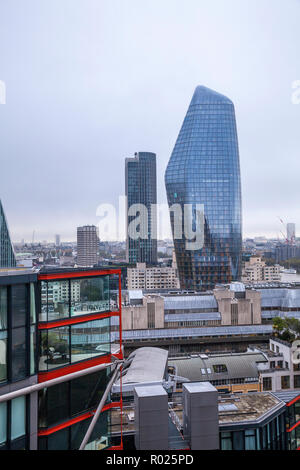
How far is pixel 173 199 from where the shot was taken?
2717cm

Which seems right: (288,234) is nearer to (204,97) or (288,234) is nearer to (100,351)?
(204,97)

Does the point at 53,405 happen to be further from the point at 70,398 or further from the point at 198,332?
the point at 198,332

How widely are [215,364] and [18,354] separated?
8046mm

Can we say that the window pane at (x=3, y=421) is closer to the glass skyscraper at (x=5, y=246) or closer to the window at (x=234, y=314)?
the window at (x=234, y=314)

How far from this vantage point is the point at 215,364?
32.8 ft

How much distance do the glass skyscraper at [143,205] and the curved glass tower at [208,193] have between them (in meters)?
15.2

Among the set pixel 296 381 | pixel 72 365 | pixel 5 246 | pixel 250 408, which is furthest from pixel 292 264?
pixel 72 365

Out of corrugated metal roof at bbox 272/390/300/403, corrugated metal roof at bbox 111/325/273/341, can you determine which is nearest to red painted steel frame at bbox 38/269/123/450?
corrugated metal roof at bbox 272/390/300/403

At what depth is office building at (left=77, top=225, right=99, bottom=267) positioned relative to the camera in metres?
27.9

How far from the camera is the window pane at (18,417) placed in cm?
273

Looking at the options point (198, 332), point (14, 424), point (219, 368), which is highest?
point (14, 424)

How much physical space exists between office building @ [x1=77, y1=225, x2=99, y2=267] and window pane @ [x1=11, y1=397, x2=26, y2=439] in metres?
24.4

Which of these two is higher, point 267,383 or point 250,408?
point 250,408

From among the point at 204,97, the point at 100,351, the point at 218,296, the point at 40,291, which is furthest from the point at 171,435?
the point at 204,97
